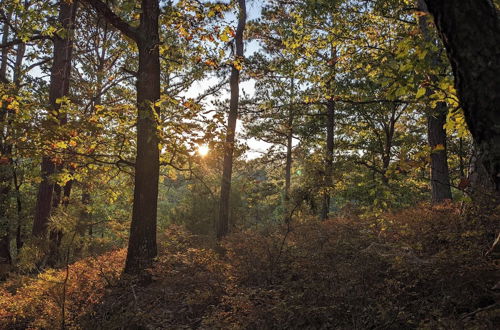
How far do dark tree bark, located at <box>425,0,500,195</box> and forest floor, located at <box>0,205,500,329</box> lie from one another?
5.70 ft

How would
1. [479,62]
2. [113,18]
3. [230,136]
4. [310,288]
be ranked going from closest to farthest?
[479,62]
[310,288]
[113,18]
[230,136]

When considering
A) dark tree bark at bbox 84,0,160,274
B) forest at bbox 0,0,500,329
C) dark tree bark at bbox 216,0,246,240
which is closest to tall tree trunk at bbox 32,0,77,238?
forest at bbox 0,0,500,329

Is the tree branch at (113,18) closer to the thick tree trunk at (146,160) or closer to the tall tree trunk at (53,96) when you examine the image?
the thick tree trunk at (146,160)

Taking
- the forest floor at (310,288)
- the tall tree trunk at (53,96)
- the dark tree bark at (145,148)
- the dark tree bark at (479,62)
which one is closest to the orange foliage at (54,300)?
the forest floor at (310,288)

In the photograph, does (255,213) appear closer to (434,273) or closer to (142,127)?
(142,127)

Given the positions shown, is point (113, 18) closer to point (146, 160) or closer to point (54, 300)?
point (146, 160)

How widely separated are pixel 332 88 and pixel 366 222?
15.1 ft

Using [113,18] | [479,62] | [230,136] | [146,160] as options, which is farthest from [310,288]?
[230,136]

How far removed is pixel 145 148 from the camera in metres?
6.89

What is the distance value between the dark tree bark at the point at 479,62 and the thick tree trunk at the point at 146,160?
552 cm

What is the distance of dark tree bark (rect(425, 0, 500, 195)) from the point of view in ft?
6.78

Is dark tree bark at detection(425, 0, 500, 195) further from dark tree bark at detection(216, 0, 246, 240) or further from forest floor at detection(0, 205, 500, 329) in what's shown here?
dark tree bark at detection(216, 0, 246, 240)

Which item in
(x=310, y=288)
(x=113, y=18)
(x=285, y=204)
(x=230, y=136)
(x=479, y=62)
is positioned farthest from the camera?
(x=230, y=136)

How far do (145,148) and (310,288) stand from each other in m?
4.22
